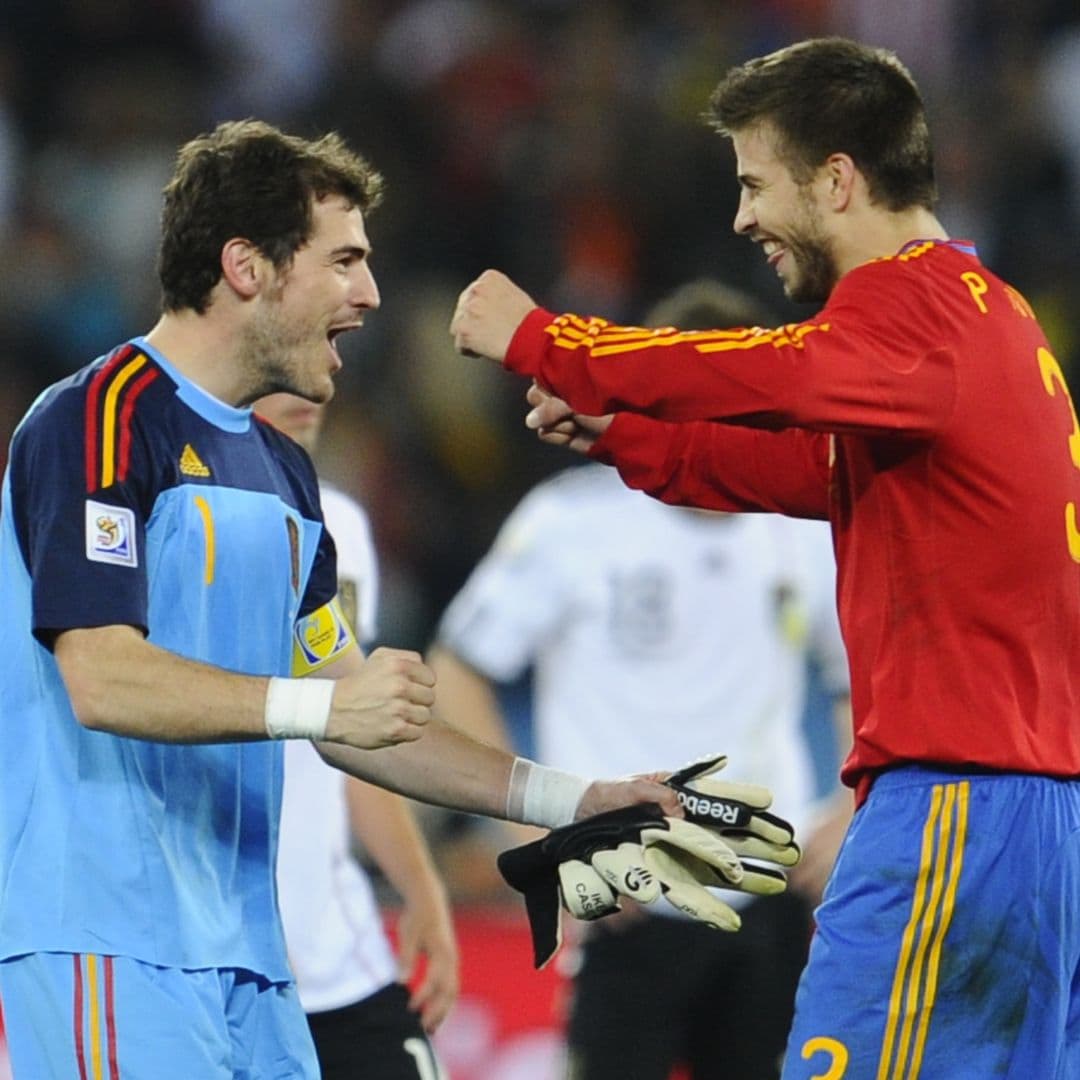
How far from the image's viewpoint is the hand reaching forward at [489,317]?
14.6ft

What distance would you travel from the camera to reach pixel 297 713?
3977 mm

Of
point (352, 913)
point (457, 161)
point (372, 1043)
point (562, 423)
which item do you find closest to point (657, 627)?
point (352, 913)

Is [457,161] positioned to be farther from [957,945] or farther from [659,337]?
[957,945]

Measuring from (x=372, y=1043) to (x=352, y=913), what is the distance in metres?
0.34

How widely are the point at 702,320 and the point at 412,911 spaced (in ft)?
6.08

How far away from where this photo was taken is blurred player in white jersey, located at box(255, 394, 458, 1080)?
→ 5.69 meters

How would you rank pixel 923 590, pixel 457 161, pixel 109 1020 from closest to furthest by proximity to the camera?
pixel 109 1020 < pixel 923 590 < pixel 457 161

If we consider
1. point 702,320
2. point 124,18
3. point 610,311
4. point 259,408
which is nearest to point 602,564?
point 702,320

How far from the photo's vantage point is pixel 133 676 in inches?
155

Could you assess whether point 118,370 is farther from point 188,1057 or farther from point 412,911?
point 412,911

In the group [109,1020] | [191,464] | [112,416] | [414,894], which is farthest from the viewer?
[414,894]

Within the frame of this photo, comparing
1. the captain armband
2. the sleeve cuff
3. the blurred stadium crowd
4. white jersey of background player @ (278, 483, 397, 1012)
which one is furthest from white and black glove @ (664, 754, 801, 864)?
the blurred stadium crowd

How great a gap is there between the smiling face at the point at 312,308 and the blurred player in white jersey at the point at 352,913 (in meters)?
1.19

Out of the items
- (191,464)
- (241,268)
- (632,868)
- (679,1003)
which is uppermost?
(241,268)
